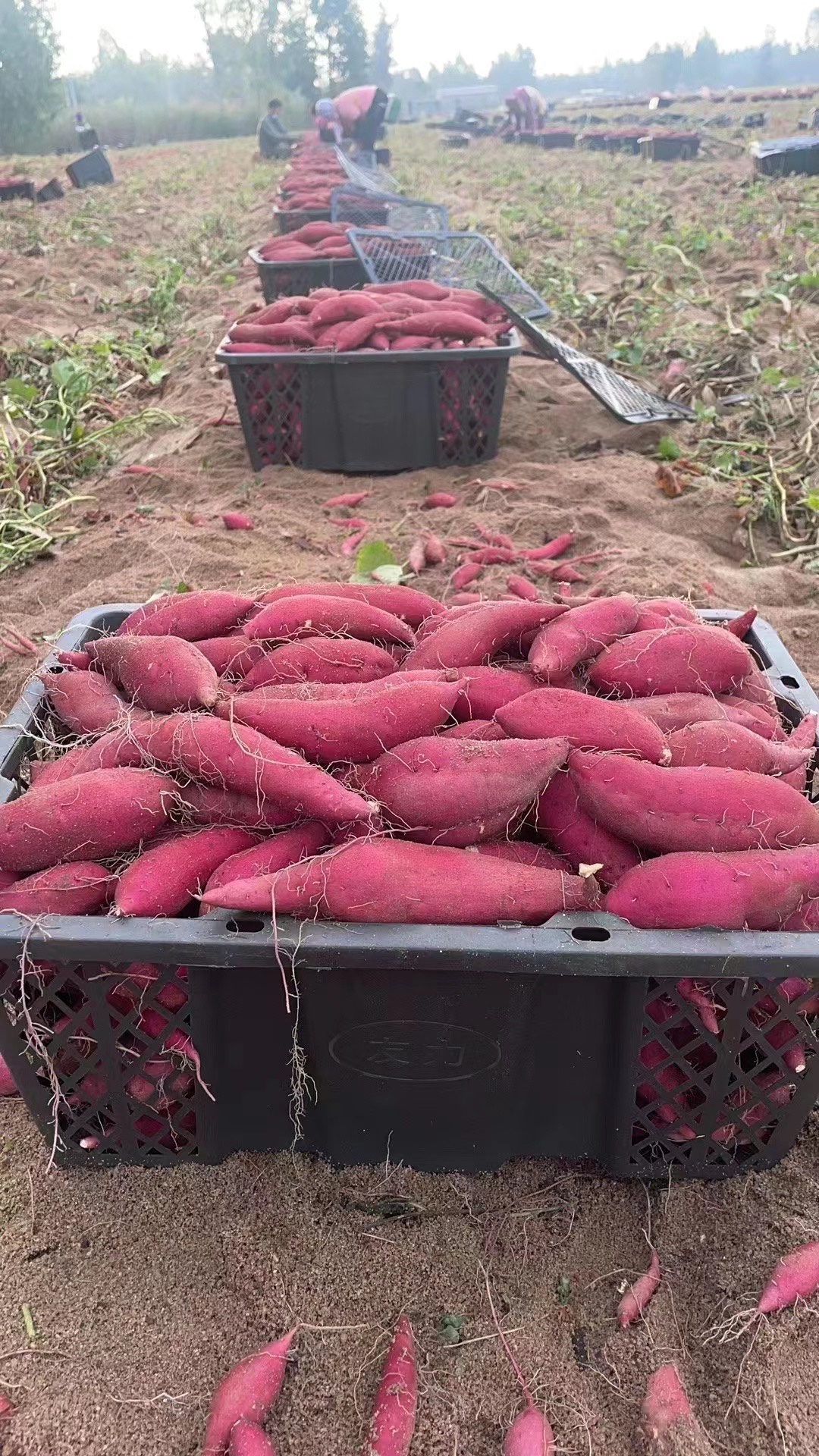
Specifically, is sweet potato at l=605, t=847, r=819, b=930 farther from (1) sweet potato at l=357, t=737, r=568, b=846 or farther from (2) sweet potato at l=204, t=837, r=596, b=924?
(1) sweet potato at l=357, t=737, r=568, b=846

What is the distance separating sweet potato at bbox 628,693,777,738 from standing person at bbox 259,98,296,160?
26536mm

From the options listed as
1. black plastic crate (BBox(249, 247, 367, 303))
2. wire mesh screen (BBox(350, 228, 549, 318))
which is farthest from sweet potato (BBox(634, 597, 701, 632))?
black plastic crate (BBox(249, 247, 367, 303))

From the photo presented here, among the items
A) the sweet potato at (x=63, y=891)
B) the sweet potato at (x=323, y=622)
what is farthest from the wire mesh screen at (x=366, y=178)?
the sweet potato at (x=63, y=891)

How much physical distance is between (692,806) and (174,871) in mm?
901

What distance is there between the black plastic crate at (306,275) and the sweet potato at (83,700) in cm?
573

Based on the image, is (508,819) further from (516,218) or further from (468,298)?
(516,218)

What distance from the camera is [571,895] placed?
1.45 metres

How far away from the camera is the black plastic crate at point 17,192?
15656mm

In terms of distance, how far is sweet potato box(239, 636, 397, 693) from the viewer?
6.08 feet

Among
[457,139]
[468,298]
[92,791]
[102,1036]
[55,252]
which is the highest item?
[457,139]

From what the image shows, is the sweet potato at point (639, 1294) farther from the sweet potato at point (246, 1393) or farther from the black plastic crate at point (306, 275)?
the black plastic crate at point (306, 275)

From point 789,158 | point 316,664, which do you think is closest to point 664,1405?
point 316,664

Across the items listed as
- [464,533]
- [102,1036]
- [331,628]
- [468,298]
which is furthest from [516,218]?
[102,1036]

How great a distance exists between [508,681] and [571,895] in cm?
49
